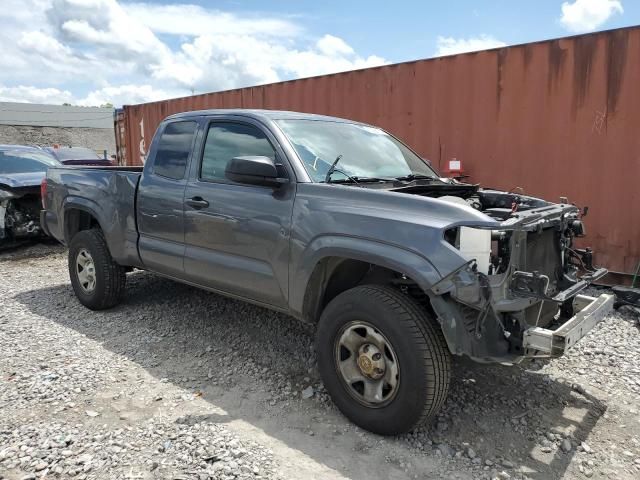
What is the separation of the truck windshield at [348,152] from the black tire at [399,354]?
2.91ft

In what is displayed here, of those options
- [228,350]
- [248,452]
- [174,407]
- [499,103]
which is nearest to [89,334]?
[228,350]

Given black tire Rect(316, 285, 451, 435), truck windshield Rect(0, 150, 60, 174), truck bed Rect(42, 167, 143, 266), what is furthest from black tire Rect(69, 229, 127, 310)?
truck windshield Rect(0, 150, 60, 174)

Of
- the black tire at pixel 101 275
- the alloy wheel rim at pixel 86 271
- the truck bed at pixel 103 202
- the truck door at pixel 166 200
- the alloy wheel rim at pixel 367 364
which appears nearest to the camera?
the alloy wheel rim at pixel 367 364

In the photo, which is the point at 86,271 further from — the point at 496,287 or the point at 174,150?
the point at 496,287

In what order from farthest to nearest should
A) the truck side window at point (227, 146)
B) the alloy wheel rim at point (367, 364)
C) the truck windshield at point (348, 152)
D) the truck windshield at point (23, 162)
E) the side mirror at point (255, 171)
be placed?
the truck windshield at point (23, 162) < the truck side window at point (227, 146) < the truck windshield at point (348, 152) < the side mirror at point (255, 171) < the alloy wheel rim at point (367, 364)

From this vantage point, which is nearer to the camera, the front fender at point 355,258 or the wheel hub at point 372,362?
the front fender at point 355,258

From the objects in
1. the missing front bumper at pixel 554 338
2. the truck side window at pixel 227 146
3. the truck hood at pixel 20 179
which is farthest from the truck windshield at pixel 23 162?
the missing front bumper at pixel 554 338

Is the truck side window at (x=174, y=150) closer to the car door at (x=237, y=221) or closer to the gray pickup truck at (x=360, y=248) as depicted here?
the gray pickup truck at (x=360, y=248)

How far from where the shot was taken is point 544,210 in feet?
10.4

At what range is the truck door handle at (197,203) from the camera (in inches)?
150

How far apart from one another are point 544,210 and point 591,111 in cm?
322

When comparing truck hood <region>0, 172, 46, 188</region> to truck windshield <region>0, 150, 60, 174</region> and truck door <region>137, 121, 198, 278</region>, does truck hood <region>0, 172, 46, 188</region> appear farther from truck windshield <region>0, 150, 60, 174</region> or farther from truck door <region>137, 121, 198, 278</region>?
truck door <region>137, 121, 198, 278</region>

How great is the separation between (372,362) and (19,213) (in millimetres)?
6911

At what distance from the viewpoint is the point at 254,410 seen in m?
3.23
